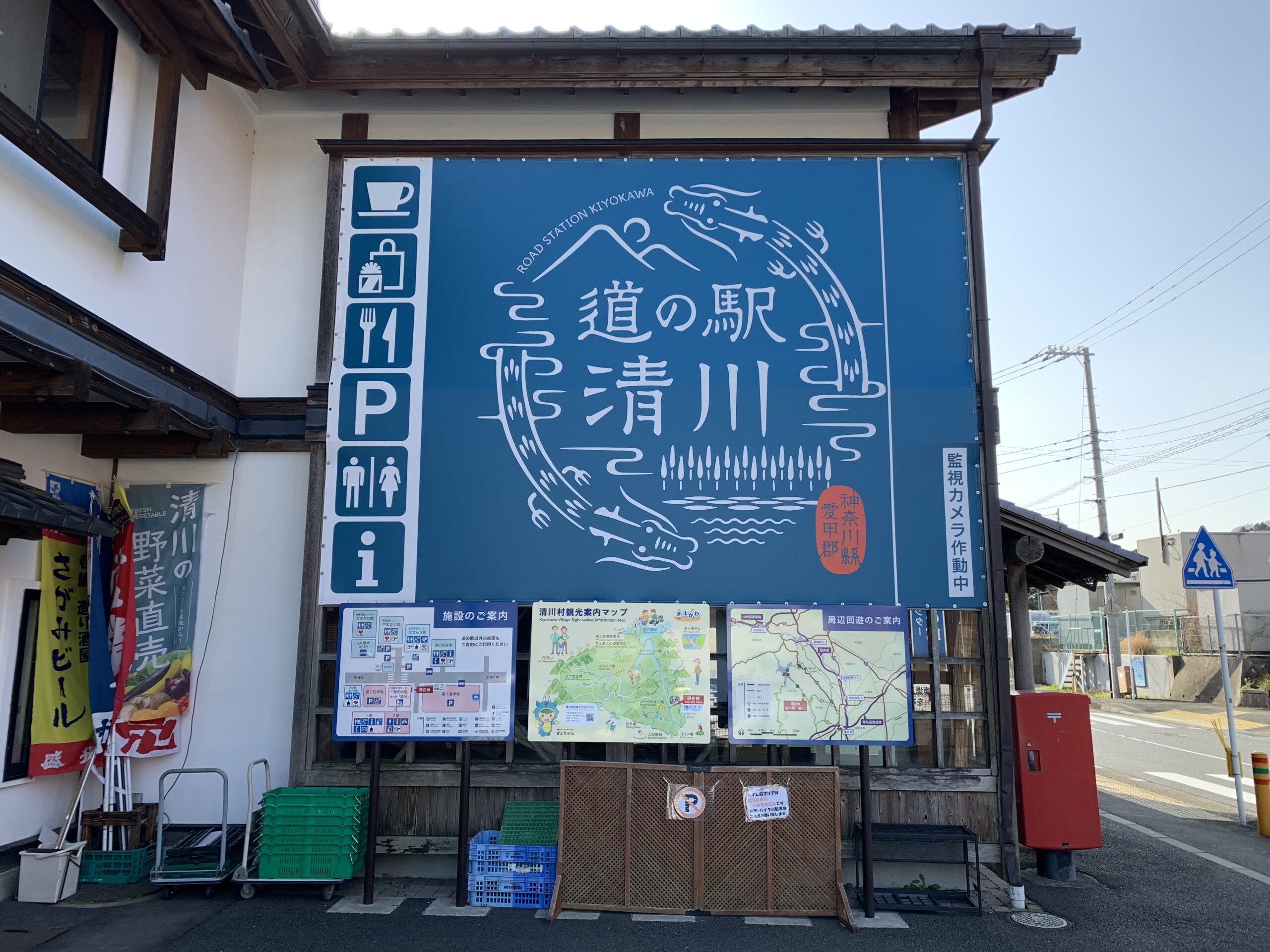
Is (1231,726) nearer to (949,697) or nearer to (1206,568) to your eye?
(1206,568)

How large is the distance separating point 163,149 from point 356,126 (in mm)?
2081

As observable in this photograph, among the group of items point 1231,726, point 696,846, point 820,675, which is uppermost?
point 820,675

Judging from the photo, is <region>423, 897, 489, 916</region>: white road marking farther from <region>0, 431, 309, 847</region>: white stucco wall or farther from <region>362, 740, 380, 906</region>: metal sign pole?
<region>0, 431, 309, 847</region>: white stucco wall

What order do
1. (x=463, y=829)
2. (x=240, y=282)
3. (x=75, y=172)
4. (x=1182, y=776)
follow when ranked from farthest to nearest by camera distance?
(x=1182, y=776) → (x=240, y=282) → (x=463, y=829) → (x=75, y=172)

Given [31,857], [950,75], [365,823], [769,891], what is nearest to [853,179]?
[950,75]

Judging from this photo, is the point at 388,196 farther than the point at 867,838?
Yes

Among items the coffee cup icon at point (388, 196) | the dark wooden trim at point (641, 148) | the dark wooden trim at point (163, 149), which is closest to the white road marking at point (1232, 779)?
the dark wooden trim at point (641, 148)

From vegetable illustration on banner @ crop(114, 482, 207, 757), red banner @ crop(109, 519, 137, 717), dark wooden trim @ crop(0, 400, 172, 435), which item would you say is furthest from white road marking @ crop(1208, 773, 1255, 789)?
dark wooden trim @ crop(0, 400, 172, 435)

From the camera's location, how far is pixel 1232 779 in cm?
1232

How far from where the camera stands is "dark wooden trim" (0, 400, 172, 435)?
656 cm

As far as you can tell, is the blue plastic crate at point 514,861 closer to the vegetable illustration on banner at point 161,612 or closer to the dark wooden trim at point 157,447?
the vegetable illustration on banner at point 161,612

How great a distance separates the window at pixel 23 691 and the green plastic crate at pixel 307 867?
7.15 ft

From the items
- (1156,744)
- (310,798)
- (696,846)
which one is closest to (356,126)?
(310,798)

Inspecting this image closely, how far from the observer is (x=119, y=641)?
Result: 7281 millimetres
